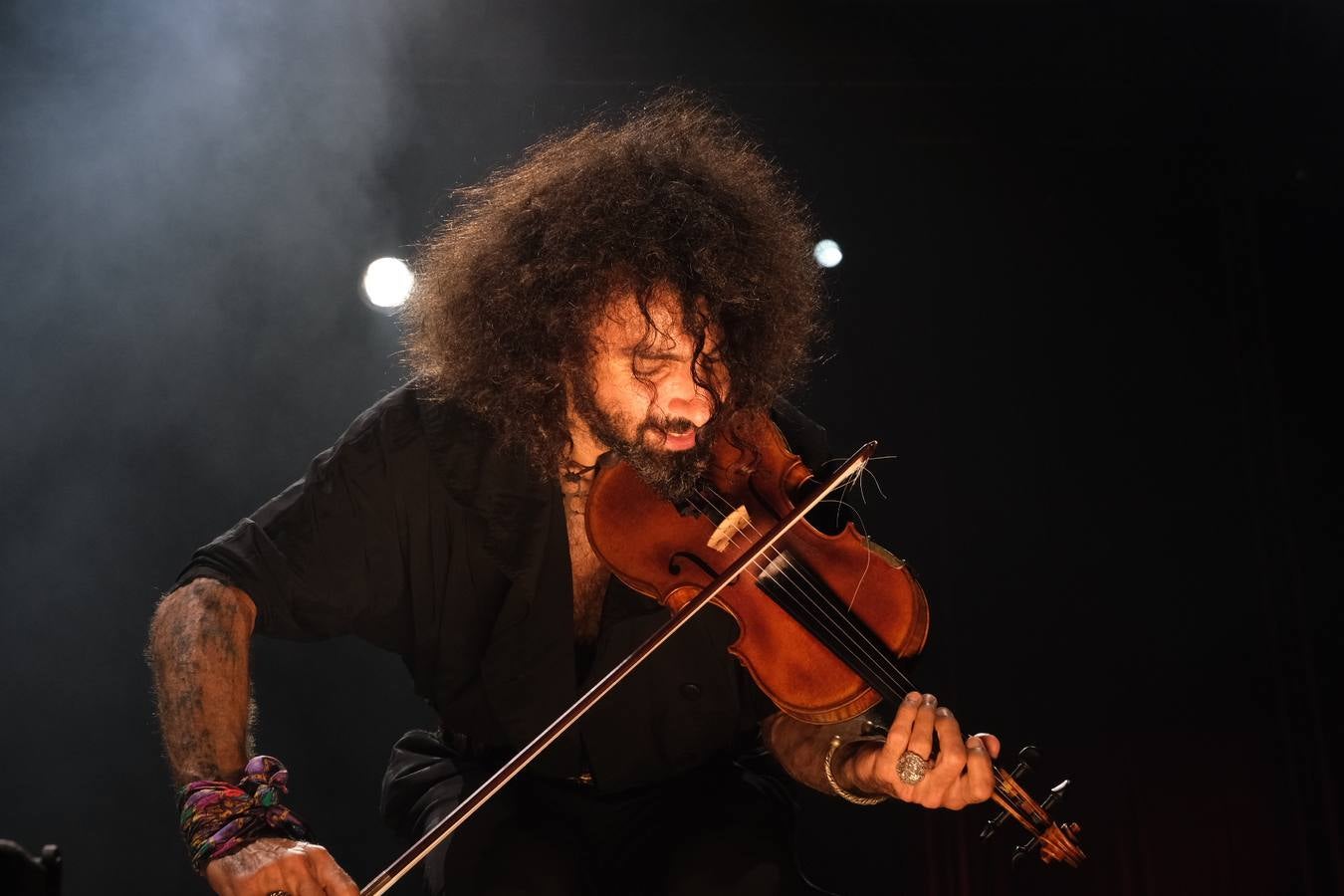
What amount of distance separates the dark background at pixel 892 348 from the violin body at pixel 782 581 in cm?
144

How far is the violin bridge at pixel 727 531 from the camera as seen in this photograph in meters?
1.64

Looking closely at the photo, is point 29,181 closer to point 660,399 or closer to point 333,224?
point 333,224

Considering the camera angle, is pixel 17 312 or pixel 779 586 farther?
pixel 17 312

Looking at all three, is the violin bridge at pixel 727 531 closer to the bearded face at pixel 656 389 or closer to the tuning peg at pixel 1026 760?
the bearded face at pixel 656 389

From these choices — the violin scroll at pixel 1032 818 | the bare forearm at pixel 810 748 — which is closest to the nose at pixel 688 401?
the bare forearm at pixel 810 748

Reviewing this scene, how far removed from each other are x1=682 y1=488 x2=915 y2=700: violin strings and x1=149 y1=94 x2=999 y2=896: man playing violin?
107mm

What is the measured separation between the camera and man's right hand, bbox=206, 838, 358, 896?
46.4 inches

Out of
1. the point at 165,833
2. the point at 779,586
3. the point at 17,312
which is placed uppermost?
the point at 17,312

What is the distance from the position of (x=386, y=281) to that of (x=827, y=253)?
1.23 meters

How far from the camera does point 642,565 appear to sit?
1635 mm

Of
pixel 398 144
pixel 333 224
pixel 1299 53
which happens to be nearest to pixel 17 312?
pixel 333 224

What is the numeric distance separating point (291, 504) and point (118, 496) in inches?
65.8

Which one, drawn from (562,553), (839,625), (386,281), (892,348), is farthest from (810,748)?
(386,281)

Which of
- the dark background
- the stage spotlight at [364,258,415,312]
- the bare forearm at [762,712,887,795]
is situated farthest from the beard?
the stage spotlight at [364,258,415,312]
